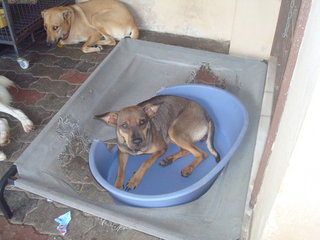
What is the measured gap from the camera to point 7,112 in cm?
351

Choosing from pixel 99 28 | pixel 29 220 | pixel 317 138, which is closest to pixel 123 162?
pixel 29 220

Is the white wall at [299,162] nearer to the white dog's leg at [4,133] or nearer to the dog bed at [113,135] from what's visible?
the dog bed at [113,135]

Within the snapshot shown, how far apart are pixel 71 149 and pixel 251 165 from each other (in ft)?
5.06

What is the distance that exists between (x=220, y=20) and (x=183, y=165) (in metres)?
2.52

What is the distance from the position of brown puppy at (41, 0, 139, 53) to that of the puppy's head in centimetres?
232

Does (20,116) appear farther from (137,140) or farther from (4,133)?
(137,140)

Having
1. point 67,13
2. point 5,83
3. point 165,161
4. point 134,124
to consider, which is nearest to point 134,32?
point 67,13

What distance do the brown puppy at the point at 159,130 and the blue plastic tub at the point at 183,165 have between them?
0.09 metres

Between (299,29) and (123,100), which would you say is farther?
(123,100)

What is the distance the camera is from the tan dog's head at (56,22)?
4500 millimetres

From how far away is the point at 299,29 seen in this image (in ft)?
5.44

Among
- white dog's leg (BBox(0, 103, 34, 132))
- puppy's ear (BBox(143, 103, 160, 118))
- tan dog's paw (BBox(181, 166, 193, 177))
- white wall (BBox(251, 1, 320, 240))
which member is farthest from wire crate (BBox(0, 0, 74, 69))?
white wall (BBox(251, 1, 320, 240))

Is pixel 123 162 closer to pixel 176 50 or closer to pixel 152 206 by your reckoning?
pixel 152 206

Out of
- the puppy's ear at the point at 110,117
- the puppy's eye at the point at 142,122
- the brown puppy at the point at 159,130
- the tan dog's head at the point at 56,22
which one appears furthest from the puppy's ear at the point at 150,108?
the tan dog's head at the point at 56,22
